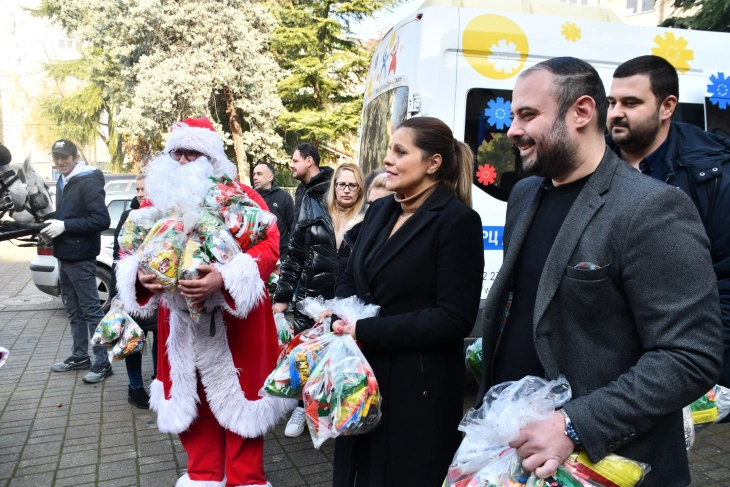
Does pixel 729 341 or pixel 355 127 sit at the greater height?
pixel 355 127

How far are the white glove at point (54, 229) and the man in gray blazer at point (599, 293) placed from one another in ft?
15.5

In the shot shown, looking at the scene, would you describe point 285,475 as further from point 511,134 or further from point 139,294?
point 511,134

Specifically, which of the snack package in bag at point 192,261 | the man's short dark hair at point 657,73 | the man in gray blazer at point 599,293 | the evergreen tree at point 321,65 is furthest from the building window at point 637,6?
the man in gray blazer at point 599,293

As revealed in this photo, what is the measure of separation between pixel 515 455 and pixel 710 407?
1.03 m

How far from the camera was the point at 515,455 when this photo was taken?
4.91ft

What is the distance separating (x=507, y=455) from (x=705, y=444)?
3.75m

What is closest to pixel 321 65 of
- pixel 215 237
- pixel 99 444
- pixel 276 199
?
pixel 276 199

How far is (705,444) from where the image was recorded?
4.36m

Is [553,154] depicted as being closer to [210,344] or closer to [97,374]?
[210,344]

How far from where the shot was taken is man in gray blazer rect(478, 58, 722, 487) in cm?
140

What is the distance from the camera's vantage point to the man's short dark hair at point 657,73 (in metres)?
2.54

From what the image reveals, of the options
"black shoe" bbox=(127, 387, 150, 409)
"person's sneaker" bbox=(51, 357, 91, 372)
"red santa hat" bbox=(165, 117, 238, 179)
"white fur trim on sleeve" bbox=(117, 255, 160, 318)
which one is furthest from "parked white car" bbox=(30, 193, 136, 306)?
"red santa hat" bbox=(165, 117, 238, 179)

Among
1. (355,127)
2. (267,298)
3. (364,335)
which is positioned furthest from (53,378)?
(355,127)

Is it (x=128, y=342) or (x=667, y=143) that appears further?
(x=128, y=342)
